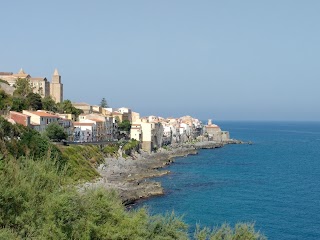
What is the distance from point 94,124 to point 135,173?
2176cm

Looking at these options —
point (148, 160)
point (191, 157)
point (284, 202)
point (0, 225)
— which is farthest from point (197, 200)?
point (191, 157)

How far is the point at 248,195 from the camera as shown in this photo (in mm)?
52688

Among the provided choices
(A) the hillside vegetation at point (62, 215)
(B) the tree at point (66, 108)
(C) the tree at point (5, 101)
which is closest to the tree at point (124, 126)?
(B) the tree at point (66, 108)

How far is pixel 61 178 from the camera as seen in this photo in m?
23.5

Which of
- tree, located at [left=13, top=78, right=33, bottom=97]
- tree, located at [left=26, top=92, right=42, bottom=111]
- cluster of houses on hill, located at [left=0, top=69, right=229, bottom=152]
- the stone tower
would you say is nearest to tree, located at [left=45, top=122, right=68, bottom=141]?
cluster of houses on hill, located at [left=0, top=69, right=229, bottom=152]

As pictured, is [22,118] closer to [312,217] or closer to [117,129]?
[312,217]

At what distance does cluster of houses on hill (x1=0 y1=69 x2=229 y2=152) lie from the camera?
66188 millimetres

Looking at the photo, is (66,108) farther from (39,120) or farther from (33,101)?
(39,120)

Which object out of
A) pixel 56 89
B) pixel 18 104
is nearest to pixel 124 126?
pixel 56 89

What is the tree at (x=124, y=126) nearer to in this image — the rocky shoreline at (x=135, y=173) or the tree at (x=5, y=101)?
the rocky shoreline at (x=135, y=173)

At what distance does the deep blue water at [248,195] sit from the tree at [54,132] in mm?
14567

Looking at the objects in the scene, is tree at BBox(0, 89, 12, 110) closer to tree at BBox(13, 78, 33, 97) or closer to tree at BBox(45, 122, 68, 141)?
tree at BBox(45, 122, 68, 141)

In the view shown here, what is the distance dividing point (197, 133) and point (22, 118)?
95.9 meters

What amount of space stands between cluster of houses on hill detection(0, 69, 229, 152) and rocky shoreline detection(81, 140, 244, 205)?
17.7 ft
